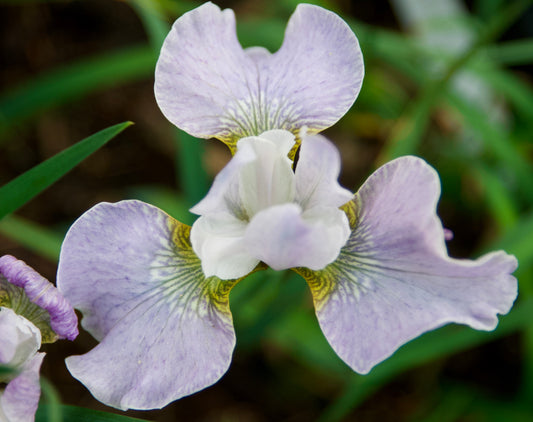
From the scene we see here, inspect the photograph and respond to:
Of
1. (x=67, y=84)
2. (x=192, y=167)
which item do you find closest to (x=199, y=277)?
(x=192, y=167)

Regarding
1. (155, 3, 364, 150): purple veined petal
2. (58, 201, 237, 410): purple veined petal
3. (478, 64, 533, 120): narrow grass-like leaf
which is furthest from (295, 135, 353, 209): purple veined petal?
(478, 64, 533, 120): narrow grass-like leaf

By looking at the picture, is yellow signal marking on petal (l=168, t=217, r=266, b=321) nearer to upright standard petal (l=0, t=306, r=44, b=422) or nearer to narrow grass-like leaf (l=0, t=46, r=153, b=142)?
upright standard petal (l=0, t=306, r=44, b=422)

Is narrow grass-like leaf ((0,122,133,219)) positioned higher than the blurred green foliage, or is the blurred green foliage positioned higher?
narrow grass-like leaf ((0,122,133,219))

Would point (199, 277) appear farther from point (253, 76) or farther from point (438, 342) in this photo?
point (438, 342)

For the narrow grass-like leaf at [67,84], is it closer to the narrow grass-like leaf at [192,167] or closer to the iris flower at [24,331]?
the narrow grass-like leaf at [192,167]

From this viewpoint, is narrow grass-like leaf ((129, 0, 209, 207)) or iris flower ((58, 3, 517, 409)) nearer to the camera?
iris flower ((58, 3, 517, 409))

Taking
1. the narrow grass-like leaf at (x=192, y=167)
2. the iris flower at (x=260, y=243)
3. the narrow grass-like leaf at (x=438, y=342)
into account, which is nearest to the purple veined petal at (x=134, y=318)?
the iris flower at (x=260, y=243)

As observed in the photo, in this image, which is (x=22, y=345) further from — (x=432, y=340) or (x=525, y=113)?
(x=525, y=113)
